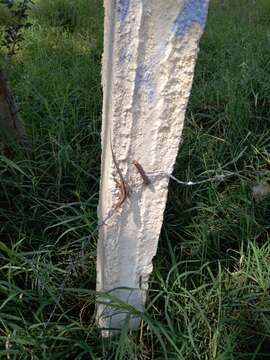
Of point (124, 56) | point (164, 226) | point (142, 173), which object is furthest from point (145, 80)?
point (164, 226)

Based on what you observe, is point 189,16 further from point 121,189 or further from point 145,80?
point 121,189

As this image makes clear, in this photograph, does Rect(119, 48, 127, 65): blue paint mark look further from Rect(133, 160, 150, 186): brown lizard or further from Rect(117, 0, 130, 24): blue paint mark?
Rect(133, 160, 150, 186): brown lizard

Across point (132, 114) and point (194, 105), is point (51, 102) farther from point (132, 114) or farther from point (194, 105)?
point (132, 114)

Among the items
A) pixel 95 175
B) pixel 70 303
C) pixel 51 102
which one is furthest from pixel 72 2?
pixel 70 303

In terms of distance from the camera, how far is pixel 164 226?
5.94ft

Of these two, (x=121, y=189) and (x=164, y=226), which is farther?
(x=164, y=226)

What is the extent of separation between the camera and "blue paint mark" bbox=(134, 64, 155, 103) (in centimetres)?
101

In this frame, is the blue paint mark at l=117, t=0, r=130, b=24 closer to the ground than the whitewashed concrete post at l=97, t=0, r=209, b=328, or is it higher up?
higher up

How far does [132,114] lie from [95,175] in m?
0.98

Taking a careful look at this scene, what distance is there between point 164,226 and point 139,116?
806 mm

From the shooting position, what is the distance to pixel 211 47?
3.29 metres

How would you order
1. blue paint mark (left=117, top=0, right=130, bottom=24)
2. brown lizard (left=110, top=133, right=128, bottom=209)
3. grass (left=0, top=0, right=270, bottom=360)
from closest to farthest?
blue paint mark (left=117, top=0, right=130, bottom=24), brown lizard (left=110, top=133, right=128, bottom=209), grass (left=0, top=0, right=270, bottom=360)

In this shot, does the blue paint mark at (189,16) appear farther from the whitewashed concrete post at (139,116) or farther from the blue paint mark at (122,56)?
the blue paint mark at (122,56)

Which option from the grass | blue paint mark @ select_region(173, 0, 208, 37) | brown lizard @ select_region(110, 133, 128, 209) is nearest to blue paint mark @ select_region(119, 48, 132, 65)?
blue paint mark @ select_region(173, 0, 208, 37)
